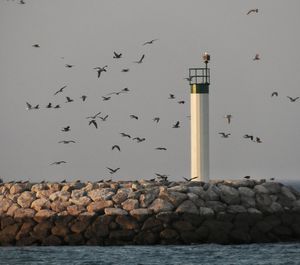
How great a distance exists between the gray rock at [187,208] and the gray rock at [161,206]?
267 millimetres

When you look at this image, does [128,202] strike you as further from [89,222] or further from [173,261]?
[173,261]

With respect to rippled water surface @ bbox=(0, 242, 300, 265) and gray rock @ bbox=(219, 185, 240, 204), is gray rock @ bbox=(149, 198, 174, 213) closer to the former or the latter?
rippled water surface @ bbox=(0, 242, 300, 265)

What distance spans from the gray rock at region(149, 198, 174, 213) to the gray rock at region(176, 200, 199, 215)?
10.5 inches

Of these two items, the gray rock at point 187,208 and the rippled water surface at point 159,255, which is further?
the gray rock at point 187,208

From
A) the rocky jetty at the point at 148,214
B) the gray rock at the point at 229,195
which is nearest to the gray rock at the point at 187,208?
the rocky jetty at the point at 148,214

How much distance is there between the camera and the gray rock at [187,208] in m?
40.8

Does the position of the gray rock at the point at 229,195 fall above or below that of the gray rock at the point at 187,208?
above

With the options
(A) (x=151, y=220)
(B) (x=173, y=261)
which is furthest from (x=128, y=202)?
(B) (x=173, y=261)

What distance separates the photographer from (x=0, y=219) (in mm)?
42531

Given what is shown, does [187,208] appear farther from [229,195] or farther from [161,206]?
[229,195]

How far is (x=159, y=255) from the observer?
38.7 m

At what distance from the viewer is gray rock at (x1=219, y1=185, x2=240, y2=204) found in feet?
137

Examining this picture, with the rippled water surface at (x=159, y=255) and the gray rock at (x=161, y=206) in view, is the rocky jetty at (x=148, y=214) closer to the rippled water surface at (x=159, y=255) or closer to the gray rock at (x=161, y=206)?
the gray rock at (x=161, y=206)

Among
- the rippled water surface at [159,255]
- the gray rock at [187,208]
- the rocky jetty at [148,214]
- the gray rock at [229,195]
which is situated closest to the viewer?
→ the rippled water surface at [159,255]
